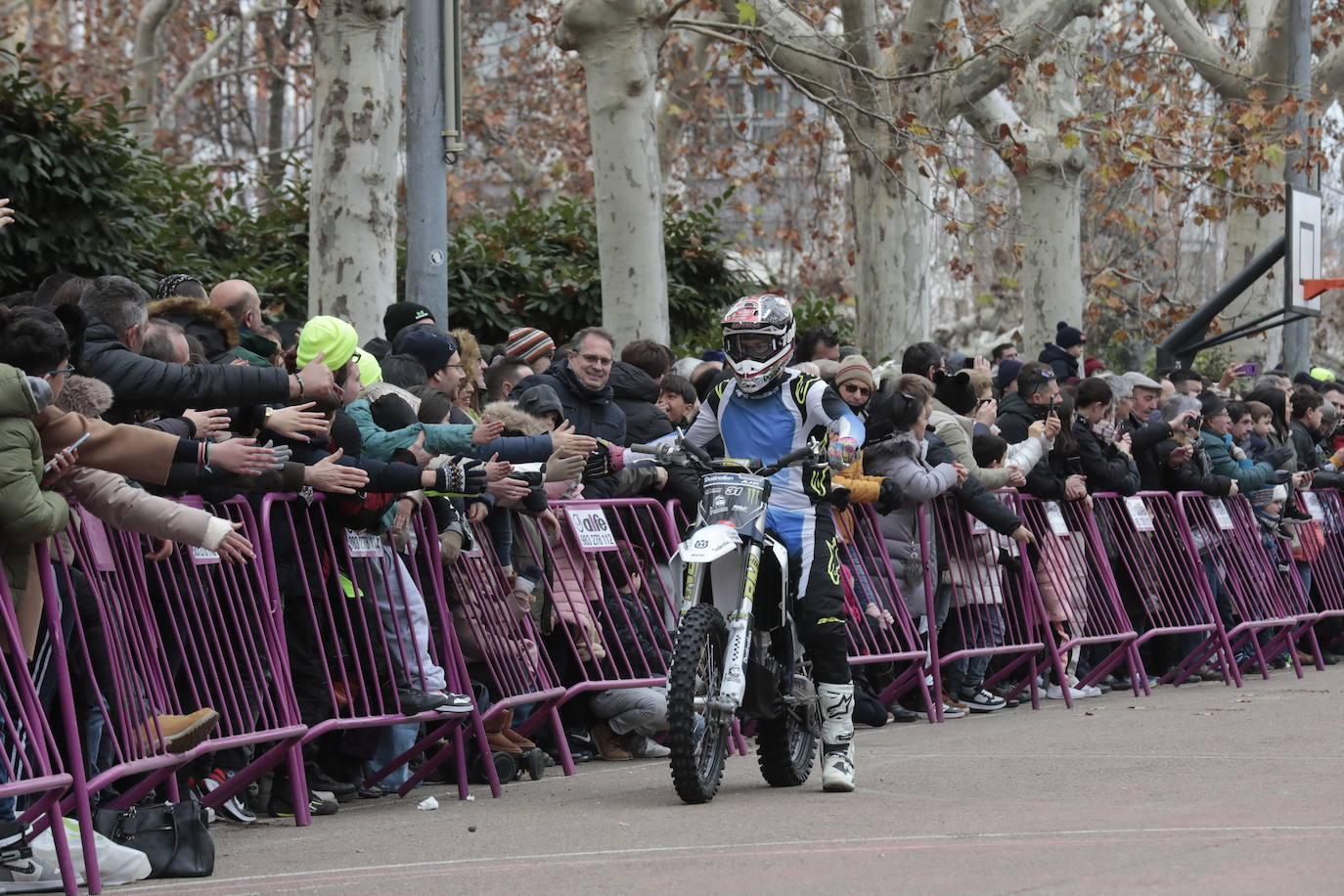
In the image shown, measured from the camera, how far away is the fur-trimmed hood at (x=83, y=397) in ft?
22.7

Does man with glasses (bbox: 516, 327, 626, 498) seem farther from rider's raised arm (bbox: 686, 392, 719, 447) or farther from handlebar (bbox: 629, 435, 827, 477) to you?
handlebar (bbox: 629, 435, 827, 477)

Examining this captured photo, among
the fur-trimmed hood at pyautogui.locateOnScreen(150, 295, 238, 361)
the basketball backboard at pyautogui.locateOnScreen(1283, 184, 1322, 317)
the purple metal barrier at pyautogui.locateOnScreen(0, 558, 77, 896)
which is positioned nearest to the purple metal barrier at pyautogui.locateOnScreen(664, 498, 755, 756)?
the fur-trimmed hood at pyautogui.locateOnScreen(150, 295, 238, 361)

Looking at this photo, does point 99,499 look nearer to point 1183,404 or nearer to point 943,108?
point 1183,404

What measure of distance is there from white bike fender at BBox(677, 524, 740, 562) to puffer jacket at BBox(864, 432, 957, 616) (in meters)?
3.06

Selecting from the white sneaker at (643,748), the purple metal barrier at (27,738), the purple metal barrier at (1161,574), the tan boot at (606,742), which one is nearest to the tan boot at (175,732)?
the purple metal barrier at (27,738)

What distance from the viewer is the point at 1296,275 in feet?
72.8

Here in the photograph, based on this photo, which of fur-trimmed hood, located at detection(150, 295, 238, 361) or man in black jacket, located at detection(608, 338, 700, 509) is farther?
man in black jacket, located at detection(608, 338, 700, 509)

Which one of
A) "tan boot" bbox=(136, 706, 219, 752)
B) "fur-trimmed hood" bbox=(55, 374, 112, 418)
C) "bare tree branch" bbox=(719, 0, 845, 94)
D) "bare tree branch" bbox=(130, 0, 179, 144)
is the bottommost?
"tan boot" bbox=(136, 706, 219, 752)

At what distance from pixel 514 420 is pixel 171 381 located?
226 cm

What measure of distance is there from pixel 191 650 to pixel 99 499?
0.91 meters

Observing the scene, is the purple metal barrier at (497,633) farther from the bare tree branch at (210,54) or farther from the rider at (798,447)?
the bare tree branch at (210,54)

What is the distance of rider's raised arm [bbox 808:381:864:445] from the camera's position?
343 inches

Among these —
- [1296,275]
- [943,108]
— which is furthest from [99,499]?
[1296,275]

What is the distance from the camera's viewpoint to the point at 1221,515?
48.6 ft
